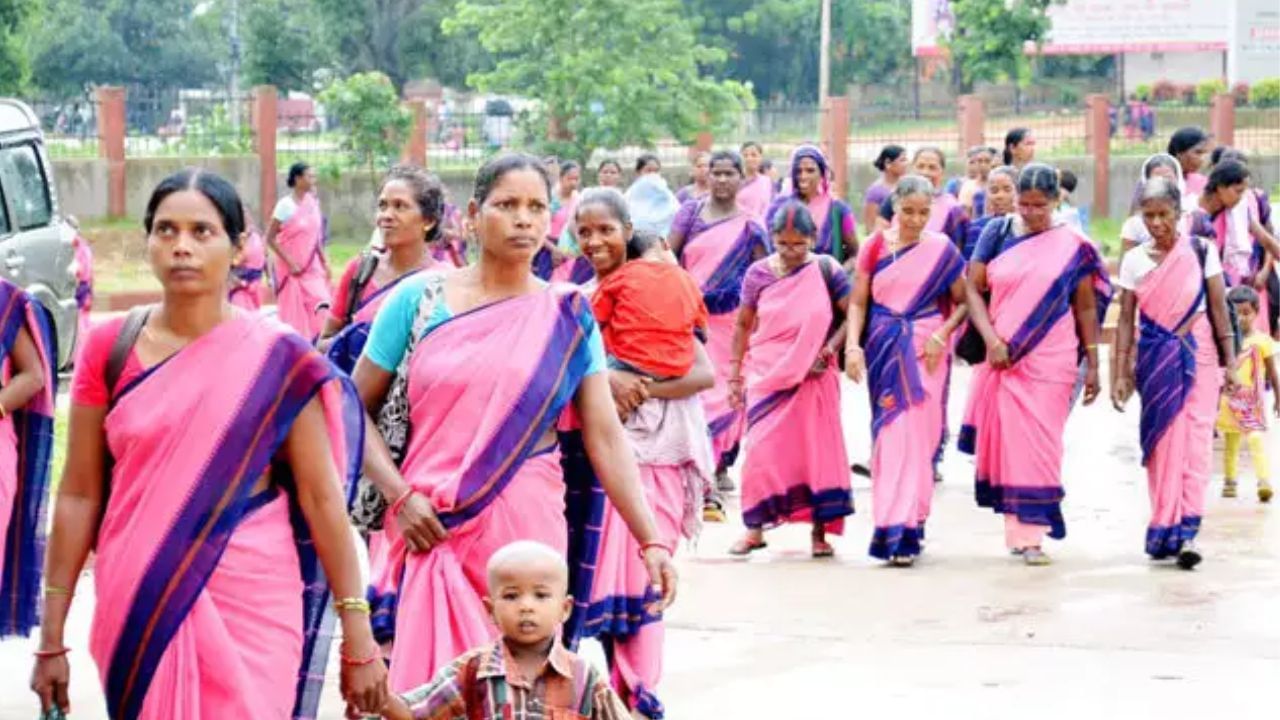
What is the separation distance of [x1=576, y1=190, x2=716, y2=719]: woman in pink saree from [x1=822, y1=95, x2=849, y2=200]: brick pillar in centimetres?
2938

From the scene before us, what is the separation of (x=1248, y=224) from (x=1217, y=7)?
55.2 metres

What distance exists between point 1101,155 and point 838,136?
4496mm

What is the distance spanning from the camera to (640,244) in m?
9.08

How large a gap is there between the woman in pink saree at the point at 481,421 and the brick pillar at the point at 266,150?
1136 inches

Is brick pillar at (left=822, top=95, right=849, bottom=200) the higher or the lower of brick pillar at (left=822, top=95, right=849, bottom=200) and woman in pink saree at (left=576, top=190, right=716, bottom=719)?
the higher

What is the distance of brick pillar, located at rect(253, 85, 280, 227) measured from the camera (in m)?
35.3

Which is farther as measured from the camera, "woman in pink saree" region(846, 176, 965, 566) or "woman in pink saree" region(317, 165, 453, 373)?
"woman in pink saree" region(846, 176, 965, 566)

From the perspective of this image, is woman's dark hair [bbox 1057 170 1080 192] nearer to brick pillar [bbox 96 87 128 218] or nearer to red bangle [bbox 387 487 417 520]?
red bangle [bbox 387 487 417 520]

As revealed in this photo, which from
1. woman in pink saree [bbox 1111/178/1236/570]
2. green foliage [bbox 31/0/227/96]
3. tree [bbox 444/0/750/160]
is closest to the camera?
woman in pink saree [bbox 1111/178/1236/570]

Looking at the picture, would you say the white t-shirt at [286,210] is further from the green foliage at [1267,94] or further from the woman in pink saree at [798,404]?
the green foliage at [1267,94]

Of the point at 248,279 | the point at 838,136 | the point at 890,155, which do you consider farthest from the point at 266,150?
the point at 890,155

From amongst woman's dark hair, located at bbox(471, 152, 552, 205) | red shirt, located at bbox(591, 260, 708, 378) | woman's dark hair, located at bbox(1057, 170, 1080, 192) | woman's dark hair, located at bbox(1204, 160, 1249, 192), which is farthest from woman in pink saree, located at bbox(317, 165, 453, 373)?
woman's dark hair, located at bbox(1057, 170, 1080, 192)

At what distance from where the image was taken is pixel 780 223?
12.0 m

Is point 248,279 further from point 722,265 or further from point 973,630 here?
point 973,630
